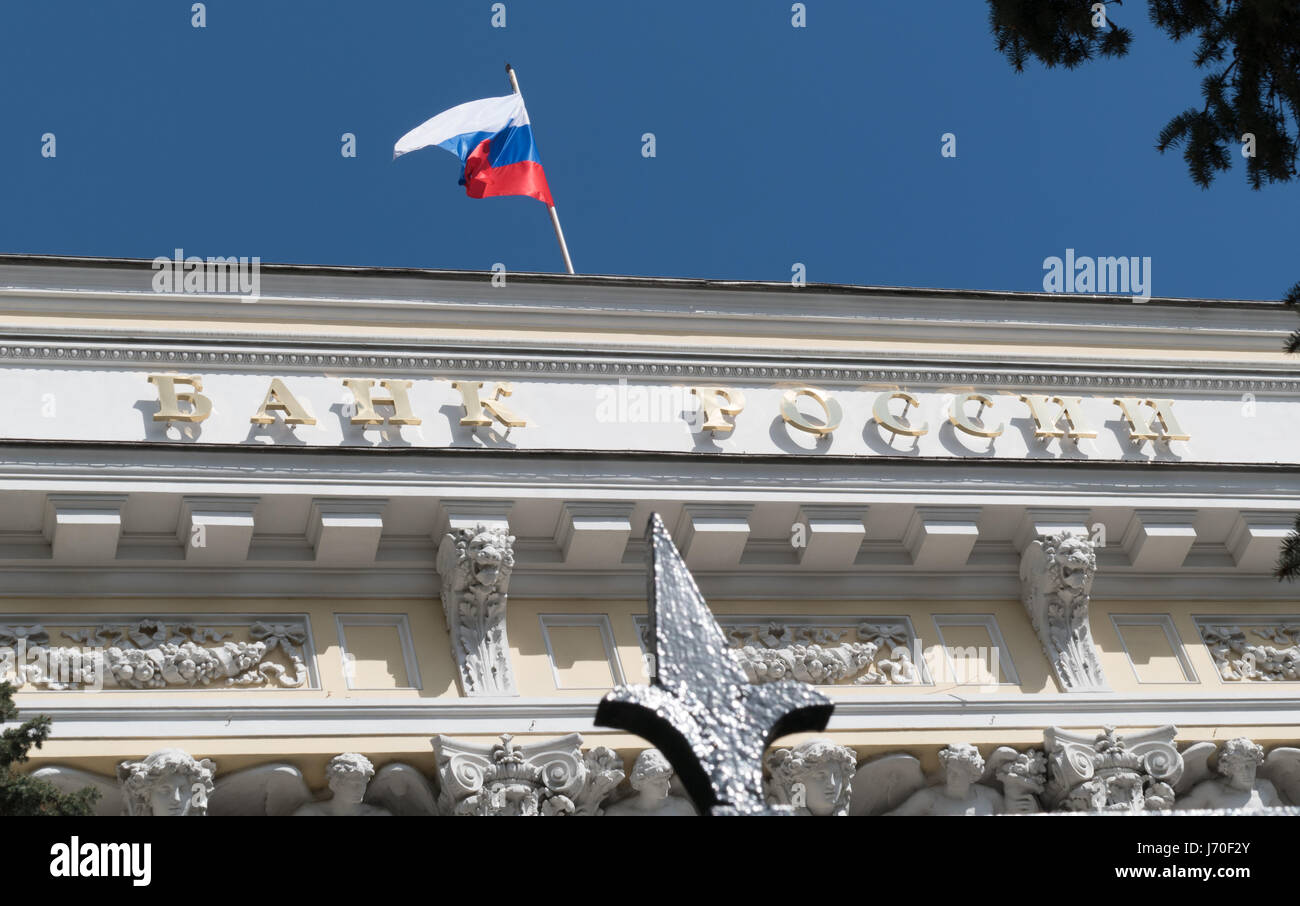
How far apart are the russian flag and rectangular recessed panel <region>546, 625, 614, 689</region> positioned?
19.9 ft

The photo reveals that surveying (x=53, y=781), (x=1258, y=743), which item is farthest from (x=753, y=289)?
(x=53, y=781)

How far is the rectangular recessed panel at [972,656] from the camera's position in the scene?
12.0 meters

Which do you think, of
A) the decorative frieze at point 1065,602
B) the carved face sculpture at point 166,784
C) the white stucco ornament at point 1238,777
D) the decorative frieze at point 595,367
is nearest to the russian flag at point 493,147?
the decorative frieze at point 595,367

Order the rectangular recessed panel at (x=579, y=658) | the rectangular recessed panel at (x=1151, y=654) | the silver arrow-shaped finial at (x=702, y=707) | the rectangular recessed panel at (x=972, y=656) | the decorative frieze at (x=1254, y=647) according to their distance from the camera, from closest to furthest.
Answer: the silver arrow-shaped finial at (x=702, y=707), the rectangular recessed panel at (x=579, y=658), the rectangular recessed panel at (x=972, y=656), the rectangular recessed panel at (x=1151, y=654), the decorative frieze at (x=1254, y=647)

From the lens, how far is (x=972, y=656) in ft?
39.8

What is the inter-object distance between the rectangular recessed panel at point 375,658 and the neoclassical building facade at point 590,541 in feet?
0.07

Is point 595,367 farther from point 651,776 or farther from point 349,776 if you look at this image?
point 349,776

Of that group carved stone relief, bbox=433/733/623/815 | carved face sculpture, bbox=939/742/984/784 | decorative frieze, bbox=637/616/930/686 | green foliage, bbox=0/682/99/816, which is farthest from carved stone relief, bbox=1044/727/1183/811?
green foliage, bbox=0/682/99/816

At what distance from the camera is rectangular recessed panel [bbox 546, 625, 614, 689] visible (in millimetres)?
11406

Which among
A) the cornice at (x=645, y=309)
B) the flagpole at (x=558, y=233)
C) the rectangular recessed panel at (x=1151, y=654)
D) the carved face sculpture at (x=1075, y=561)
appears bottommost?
the rectangular recessed panel at (x=1151, y=654)

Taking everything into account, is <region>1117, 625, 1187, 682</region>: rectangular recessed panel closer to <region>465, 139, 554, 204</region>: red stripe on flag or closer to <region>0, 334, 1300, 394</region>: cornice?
<region>0, 334, 1300, 394</region>: cornice

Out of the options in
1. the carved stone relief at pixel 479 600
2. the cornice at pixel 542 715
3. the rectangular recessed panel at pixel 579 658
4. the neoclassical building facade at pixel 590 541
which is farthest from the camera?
the rectangular recessed panel at pixel 579 658

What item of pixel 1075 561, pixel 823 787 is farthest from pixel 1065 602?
pixel 823 787

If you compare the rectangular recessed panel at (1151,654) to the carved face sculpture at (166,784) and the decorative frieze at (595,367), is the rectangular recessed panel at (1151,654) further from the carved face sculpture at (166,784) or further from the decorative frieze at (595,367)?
the carved face sculpture at (166,784)
